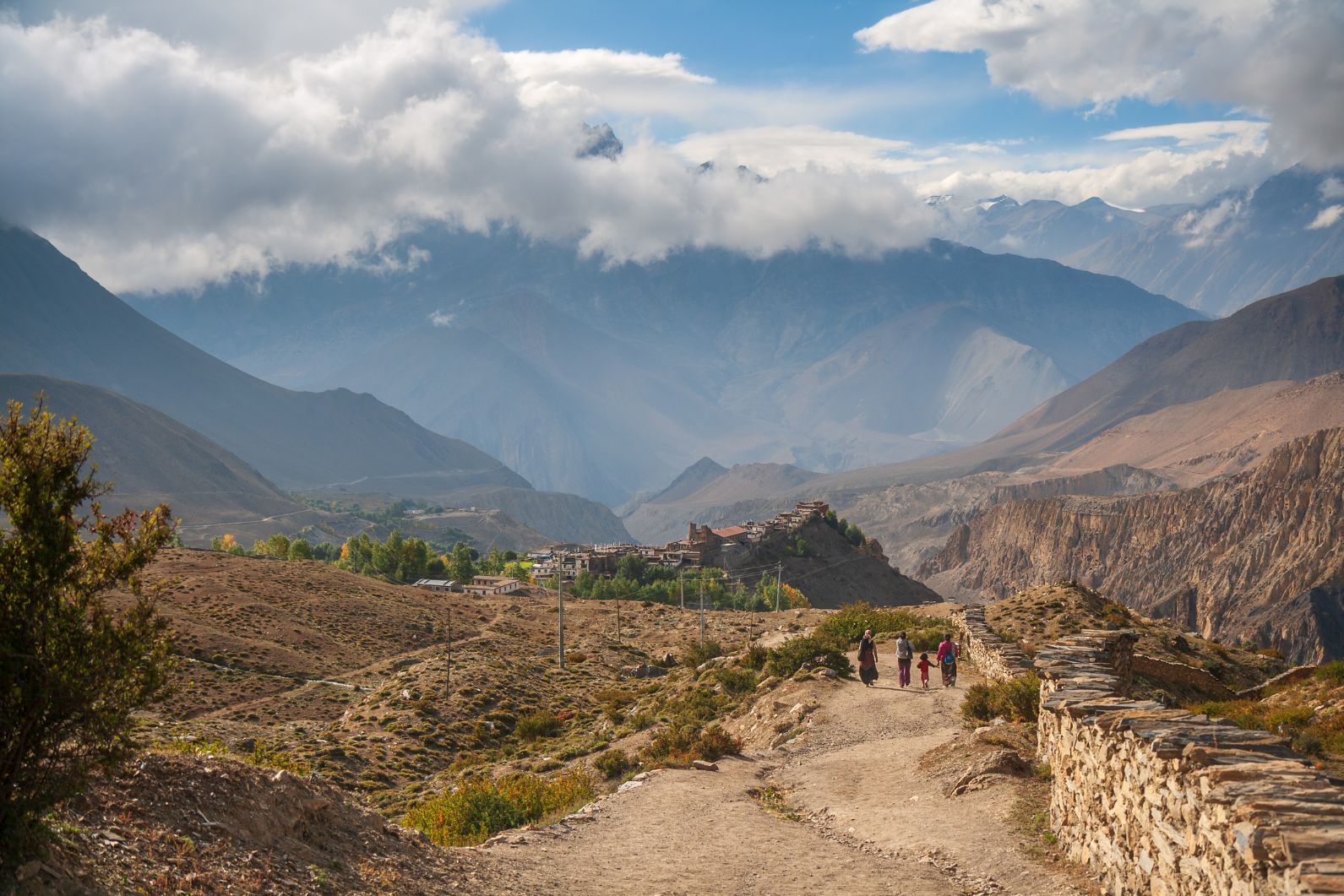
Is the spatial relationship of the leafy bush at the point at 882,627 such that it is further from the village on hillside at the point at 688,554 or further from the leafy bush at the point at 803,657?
the village on hillside at the point at 688,554

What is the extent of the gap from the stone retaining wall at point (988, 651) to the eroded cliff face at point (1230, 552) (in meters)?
101

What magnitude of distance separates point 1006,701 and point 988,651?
7878 mm

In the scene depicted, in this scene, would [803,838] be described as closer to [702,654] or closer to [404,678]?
[404,678]

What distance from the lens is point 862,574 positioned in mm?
119500

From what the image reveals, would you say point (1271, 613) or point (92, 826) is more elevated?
point (92, 826)

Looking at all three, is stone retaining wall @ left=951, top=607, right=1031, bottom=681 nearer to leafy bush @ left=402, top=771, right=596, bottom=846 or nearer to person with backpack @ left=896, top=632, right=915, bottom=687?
person with backpack @ left=896, top=632, right=915, bottom=687

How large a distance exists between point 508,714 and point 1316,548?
132179 mm

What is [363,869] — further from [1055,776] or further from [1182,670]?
[1182,670]

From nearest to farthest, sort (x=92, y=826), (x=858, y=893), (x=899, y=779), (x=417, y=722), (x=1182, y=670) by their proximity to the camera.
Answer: (x=92, y=826) < (x=858, y=893) < (x=899, y=779) < (x=1182, y=670) < (x=417, y=722)

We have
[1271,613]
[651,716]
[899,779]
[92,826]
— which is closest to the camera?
[92,826]

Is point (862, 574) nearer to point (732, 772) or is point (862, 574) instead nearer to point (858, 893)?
point (732, 772)

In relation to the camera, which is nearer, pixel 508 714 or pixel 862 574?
pixel 508 714

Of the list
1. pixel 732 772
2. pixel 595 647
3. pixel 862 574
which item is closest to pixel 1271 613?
pixel 862 574

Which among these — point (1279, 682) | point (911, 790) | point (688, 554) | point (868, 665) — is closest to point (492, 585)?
point (688, 554)
